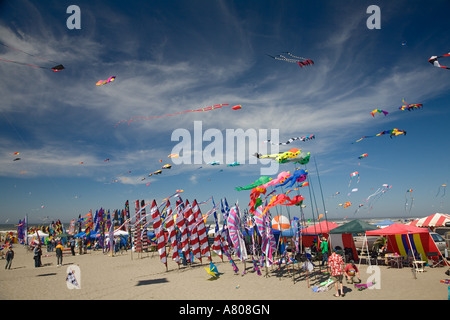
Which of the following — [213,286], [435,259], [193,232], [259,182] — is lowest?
[213,286]

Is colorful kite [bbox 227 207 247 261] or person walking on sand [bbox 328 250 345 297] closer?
person walking on sand [bbox 328 250 345 297]

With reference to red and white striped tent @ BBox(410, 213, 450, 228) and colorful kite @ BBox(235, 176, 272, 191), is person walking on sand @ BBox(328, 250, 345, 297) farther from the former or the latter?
red and white striped tent @ BBox(410, 213, 450, 228)

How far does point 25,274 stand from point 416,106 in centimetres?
2440

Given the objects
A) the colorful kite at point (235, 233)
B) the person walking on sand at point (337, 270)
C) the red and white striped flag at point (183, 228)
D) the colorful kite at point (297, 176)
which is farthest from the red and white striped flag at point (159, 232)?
the person walking on sand at point (337, 270)

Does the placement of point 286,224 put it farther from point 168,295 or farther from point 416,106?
point 416,106

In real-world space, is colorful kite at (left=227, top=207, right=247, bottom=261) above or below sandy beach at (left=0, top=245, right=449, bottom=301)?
above

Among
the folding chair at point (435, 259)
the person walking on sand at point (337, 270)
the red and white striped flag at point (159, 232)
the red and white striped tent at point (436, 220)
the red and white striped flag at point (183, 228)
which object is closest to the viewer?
the person walking on sand at point (337, 270)

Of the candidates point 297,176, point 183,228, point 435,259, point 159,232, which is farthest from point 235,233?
point 435,259

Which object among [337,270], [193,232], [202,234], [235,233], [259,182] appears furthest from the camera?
[202,234]

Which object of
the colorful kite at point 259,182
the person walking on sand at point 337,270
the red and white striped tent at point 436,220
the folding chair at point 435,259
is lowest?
the folding chair at point 435,259

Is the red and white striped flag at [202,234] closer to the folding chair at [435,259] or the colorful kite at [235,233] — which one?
the colorful kite at [235,233]

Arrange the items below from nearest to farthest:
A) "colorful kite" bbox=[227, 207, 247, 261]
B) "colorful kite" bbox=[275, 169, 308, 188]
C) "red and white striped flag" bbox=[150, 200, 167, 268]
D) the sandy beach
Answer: the sandy beach
"colorful kite" bbox=[275, 169, 308, 188]
"colorful kite" bbox=[227, 207, 247, 261]
"red and white striped flag" bbox=[150, 200, 167, 268]

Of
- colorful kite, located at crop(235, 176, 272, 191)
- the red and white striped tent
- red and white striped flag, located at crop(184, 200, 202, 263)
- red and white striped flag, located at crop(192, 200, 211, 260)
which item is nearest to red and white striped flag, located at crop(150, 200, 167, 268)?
red and white striped flag, located at crop(184, 200, 202, 263)

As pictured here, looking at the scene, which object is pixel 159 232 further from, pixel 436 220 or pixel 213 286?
pixel 436 220
